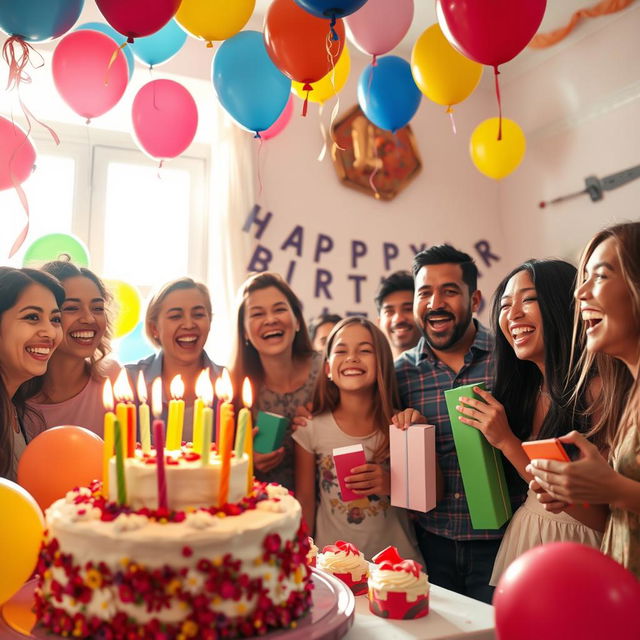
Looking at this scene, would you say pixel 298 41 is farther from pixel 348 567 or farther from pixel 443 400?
pixel 348 567

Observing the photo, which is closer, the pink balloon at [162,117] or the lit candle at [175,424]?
the lit candle at [175,424]

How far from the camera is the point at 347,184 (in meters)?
4.89

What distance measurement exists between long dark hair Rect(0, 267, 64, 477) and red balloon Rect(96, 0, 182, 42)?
784 millimetres

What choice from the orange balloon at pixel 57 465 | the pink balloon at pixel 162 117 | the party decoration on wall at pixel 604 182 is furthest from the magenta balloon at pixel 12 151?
the party decoration on wall at pixel 604 182

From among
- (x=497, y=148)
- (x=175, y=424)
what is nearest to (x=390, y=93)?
(x=497, y=148)

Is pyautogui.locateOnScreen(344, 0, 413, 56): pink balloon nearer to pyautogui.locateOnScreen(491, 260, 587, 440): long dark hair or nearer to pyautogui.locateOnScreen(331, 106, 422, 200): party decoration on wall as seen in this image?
pyautogui.locateOnScreen(491, 260, 587, 440): long dark hair

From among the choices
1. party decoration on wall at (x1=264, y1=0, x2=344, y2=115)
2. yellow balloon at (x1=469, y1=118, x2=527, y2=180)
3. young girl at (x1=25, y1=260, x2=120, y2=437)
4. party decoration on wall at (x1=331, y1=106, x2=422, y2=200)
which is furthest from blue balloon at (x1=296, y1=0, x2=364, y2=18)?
party decoration on wall at (x1=331, y1=106, x2=422, y2=200)

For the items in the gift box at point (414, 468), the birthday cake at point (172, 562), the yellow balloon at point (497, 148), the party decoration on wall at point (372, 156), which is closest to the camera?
the birthday cake at point (172, 562)

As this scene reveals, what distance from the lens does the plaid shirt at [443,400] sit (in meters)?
2.29

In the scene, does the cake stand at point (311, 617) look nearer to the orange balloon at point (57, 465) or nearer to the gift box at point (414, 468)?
the orange balloon at point (57, 465)

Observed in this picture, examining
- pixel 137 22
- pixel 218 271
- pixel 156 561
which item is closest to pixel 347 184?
pixel 218 271

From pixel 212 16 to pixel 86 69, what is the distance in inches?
25.2

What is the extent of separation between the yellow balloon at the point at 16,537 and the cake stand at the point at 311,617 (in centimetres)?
5

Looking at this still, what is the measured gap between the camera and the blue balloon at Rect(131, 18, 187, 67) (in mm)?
2744
